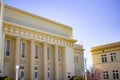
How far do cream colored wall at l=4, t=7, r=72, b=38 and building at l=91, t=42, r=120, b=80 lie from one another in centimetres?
897

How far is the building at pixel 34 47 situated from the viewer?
22.1 m

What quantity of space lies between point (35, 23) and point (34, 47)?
4.04 metres

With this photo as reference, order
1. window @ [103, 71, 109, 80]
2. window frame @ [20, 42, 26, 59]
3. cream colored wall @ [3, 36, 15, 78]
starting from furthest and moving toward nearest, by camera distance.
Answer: window @ [103, 71, 109, 80], window frame @ [20, 42, 26, 59], cream colored wall @ [3, 36, 15, 78]

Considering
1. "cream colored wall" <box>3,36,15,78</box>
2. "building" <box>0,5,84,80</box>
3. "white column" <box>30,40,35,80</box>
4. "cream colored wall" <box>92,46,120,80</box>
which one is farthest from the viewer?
"cream colored wall" <box>92,46,120,80</box>

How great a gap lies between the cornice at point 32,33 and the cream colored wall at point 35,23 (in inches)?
40.5

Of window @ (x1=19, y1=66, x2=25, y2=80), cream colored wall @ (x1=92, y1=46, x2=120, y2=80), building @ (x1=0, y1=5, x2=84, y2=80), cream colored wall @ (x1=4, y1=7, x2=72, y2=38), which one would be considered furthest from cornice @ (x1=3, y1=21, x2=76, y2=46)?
cream colored wall @ (x1=92, y1=46, x2=120, y2=80)

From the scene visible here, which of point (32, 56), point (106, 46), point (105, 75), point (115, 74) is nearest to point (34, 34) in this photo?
point (32, 56)

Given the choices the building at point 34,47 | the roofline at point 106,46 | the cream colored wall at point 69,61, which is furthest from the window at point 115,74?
the cream colored wall at point 69,61

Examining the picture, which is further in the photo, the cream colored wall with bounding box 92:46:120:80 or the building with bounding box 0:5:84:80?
the cream colored wall with bounding box 92:46:120:80

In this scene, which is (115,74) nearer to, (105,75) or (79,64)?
(105,75)

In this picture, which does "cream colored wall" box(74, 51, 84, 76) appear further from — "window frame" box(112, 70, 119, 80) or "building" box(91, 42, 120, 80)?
"window frame" box(112, 70, 119, 80)

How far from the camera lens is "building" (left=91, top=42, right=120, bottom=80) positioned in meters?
33.1

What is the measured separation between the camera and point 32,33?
24750 millimetres

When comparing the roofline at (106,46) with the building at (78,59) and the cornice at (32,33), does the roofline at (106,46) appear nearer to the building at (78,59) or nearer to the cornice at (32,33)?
the building at (78,59)
